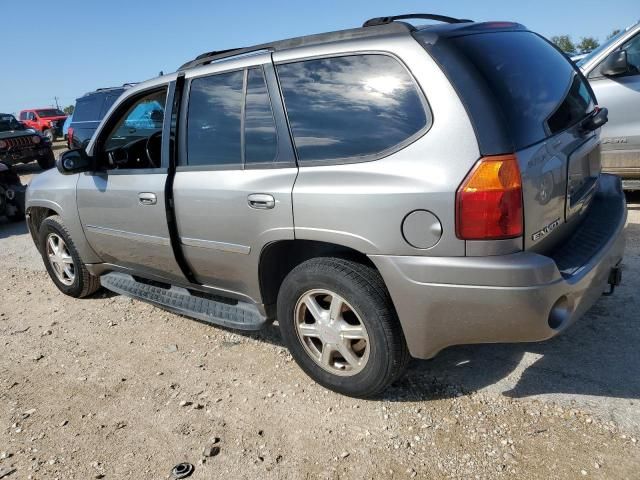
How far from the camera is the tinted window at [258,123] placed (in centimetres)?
293

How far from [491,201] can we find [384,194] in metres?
0.46

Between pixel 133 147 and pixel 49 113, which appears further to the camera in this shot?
pixel 49 113

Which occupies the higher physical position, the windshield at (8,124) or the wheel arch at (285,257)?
the windshield at (8,124)

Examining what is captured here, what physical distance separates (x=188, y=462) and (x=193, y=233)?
4.50ft

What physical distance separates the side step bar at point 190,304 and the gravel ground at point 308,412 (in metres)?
0.30

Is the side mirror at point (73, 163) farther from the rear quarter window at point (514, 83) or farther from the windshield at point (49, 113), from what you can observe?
the windshield at point (49, 113)

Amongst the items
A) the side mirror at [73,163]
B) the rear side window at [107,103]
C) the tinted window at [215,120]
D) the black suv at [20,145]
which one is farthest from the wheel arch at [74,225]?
the black suv at [20,145]

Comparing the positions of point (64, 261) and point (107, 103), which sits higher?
point (107, 103)

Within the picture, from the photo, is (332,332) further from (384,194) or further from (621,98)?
(621,98)

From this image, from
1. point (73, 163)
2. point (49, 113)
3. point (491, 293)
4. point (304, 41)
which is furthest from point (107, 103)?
point (49, 113)

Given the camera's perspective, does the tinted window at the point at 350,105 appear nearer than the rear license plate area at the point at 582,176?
Yes

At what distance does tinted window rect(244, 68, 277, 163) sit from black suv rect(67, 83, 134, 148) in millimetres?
9148

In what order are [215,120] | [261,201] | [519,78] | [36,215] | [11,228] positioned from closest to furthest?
[519,78]
[261,201]
[215,120]
[36,215]
[11,228]

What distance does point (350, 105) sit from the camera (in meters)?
2.59
